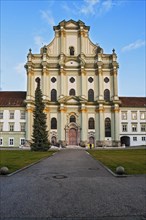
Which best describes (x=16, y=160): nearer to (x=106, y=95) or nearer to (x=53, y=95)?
(x=53, y=95)

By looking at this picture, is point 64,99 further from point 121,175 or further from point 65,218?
point 65,218

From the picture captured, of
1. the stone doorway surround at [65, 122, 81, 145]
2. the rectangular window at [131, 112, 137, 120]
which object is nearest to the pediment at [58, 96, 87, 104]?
the stone doorway surround at [65, 122, 81, 145]

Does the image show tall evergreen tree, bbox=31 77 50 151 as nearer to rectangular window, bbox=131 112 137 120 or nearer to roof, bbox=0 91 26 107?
roof, bbox=0 91 26 107

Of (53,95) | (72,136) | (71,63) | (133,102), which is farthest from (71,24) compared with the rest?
(72,136)

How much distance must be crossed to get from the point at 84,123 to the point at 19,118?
15978 mm

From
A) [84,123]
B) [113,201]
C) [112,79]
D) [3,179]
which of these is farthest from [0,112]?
[113,201]

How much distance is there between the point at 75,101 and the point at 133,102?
15.7 m

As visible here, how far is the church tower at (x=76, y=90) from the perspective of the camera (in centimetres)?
5869

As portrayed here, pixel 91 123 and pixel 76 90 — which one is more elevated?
pixel 76 90

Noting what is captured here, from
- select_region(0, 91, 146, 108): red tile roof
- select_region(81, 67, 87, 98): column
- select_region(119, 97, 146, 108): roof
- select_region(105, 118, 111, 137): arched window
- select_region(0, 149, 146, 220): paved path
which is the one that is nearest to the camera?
select_region(0, 149, 146, 220): paved path

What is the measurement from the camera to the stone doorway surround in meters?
59.0

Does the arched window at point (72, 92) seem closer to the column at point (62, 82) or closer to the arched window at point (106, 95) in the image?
the column at point (62, 82)

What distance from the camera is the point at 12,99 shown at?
6175cm

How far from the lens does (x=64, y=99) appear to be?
194ft
